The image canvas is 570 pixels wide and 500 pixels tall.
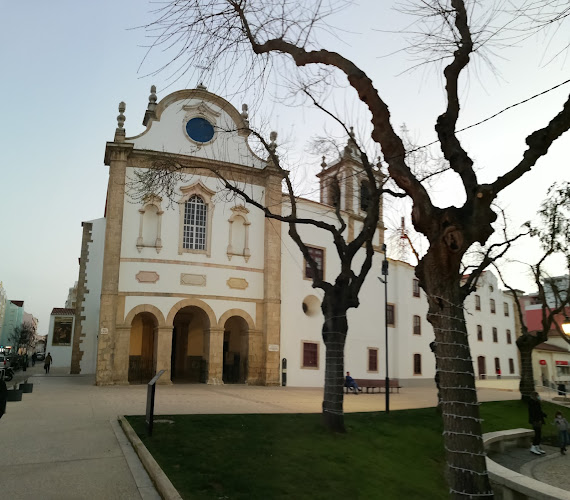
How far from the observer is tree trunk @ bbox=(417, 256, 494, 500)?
4.90 m

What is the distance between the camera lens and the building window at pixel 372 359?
2922 centimetres

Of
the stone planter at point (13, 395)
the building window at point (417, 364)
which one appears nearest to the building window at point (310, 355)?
the building window at point (417, 364)

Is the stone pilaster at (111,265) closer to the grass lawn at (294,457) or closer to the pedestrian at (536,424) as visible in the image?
the grass lawn at (294,457)

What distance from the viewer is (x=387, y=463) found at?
30.3ft

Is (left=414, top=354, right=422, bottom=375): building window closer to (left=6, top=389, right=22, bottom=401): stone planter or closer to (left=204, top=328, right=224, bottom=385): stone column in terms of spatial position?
(left=204, top=328, right=224, bottom=385): stone column

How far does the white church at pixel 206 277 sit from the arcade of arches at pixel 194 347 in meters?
0.06

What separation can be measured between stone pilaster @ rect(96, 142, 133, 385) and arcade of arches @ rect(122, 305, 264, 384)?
0.89 meters

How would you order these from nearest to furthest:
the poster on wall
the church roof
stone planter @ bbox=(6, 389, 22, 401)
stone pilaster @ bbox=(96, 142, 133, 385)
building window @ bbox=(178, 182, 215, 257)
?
stone planter @ bbox=(6, 389, 22, 401)
stone pilaster @ bbox=(96, 142, 133, 385)
building window @ bbox=(178, 182, 215, 257)
the poster on wall
the church roof

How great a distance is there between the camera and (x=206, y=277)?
23.6 m

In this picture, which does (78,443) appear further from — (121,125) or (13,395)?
(121,125)

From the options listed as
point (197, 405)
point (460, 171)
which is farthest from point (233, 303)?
point (460, 171)

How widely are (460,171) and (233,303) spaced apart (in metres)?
19.3

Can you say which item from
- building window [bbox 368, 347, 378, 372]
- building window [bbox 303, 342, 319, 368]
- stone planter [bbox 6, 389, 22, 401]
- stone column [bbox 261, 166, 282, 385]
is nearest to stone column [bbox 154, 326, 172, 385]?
stone column [bbox 261, 166, 282, 385]

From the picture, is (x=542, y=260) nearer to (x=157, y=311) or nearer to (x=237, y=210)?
(x=237, y=210)
